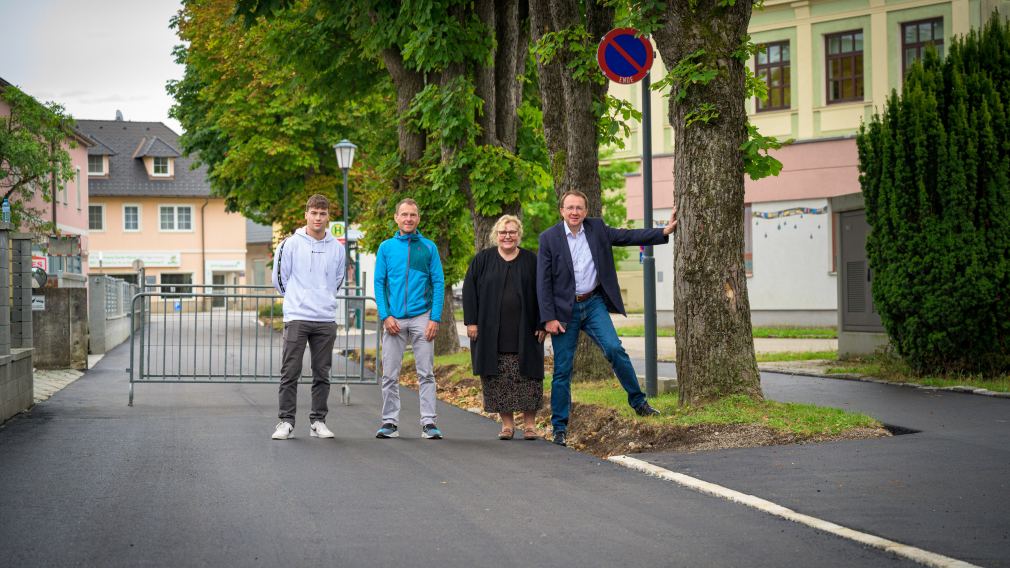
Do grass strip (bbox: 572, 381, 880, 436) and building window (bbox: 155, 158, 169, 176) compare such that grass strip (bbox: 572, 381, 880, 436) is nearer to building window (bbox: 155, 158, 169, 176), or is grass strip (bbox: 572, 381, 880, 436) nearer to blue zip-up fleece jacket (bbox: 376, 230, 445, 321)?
blue zip-up fleece jacket (bbox: 376, 230, 445, 321)

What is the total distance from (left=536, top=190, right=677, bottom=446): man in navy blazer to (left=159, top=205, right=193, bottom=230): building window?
243ft

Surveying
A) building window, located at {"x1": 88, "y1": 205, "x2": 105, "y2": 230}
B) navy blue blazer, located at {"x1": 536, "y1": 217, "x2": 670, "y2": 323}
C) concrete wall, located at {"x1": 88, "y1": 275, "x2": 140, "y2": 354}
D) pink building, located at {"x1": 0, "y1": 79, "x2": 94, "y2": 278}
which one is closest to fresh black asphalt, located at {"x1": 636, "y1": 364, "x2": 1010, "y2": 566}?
navy blue blazer, located at {"x1": 536, "y1": 217, "x2": 670, "y2": 323}

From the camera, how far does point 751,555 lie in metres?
5.33

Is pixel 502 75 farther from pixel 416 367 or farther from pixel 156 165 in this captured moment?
pixel 156 165

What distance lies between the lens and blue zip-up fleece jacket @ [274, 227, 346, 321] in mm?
10320

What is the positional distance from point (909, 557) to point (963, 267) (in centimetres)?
863

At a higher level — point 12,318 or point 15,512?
point 12,318

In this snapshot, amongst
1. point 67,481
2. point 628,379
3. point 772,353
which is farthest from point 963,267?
point 67,481

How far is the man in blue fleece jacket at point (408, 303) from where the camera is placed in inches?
402

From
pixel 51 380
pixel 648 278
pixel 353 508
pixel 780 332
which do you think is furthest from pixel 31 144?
pixel 353 508

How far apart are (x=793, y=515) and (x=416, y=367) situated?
4.69 meters

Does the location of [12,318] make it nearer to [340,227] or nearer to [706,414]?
[706,414]

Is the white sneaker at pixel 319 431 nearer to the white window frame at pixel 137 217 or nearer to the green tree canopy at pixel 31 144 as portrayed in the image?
the green tree canopy at pixel 31 144

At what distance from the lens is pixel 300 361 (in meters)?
10.4
